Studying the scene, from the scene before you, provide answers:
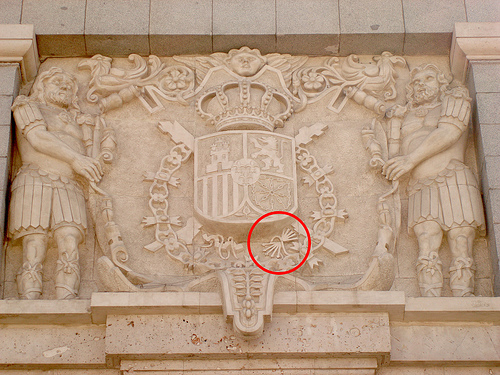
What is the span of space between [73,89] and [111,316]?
3.00m

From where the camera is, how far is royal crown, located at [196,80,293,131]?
10.3 metres

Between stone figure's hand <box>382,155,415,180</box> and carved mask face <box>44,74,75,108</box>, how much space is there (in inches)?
141

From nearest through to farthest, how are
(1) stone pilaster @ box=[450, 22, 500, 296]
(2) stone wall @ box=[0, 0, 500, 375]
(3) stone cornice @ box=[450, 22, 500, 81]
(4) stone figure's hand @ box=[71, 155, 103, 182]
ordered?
(2) stone wall @ box=[0, 0, 500, 375], (1) stone pilaster @ box=[450, 22, 500, 296], (4) stone figure's hand @ box=[71, 155, 103, 182], (3) stone cornice @ box=[450, 22, 500, 81]

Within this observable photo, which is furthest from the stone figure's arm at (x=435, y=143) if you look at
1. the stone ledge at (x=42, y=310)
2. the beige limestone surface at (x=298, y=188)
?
the stone ledge at (x=42, y=310)


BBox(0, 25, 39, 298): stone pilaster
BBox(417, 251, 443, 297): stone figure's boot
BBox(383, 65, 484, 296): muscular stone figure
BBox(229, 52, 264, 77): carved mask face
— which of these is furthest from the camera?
BBox(229, 52, 264, 77): carved mask face

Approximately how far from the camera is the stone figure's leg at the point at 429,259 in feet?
31.1

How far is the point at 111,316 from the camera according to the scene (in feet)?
29.5

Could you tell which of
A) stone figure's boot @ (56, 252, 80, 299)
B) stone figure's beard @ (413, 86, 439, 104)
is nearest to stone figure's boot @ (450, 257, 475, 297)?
stone figure's beard @ (413, 86, 439, 104)

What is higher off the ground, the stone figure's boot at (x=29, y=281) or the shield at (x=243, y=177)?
the shield at (x=243, y=177)

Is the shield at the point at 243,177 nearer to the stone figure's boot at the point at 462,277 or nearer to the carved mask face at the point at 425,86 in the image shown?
the carved mask face at the point at 425,86

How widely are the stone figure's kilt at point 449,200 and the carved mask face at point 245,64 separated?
2.35 m

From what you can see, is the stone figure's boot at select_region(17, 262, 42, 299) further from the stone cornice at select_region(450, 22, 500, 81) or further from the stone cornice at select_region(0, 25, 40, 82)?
the stone cornice at select_region(450, 22, 500, 81)

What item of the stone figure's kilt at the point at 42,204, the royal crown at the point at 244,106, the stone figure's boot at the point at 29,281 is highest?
the royal crown at the point at 244,106

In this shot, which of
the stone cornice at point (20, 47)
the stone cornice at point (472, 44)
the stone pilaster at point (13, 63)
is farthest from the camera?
the stone cornice at point (472, 44)
